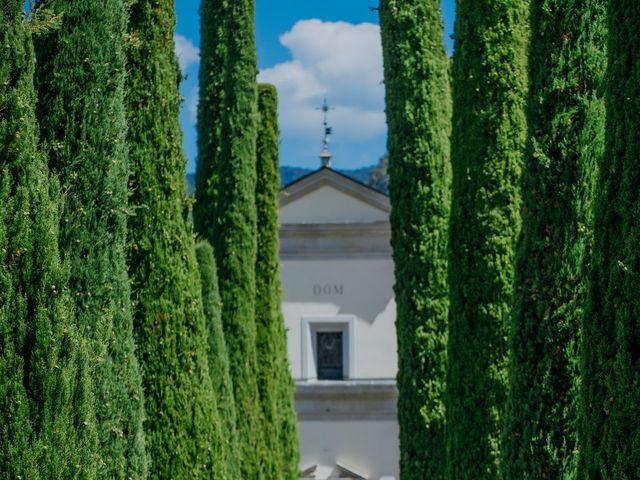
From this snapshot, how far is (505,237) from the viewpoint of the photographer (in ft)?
30.8

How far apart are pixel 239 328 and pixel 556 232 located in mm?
7139

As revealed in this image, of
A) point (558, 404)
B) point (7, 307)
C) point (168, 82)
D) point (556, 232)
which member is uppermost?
point (168, 82)

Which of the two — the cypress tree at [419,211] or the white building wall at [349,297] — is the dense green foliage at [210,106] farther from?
the white building wall at [349,297]

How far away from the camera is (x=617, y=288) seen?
506 centimetres

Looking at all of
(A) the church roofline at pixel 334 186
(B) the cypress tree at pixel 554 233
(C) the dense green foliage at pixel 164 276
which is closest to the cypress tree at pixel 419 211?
(C) the dense green foliage at pixel 164 276

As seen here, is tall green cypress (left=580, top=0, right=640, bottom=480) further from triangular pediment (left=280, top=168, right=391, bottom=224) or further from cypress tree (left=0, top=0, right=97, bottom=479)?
triangular pediment (left=280, top=168, right=391, bottom=224)

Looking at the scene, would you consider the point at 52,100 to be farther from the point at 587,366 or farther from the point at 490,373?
the point at 490,373

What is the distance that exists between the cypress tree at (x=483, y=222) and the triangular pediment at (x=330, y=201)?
13906 millimetres

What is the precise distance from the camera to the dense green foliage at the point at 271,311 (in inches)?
590

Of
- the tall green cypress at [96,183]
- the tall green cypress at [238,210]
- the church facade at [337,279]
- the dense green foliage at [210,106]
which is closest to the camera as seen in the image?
the tall green cypress at [96,183]

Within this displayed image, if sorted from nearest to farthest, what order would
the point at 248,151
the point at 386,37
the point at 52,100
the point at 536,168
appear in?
the point at 52,100
the point at 536,168
the point at 386,37
the point at 248,151

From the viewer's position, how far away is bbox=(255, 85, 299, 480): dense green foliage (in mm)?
14992

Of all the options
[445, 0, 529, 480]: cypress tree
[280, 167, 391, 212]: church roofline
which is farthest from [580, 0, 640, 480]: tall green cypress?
[280, 167, 391, 212]: church roofline

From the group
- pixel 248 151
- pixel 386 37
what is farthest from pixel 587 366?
pixel 248 151
